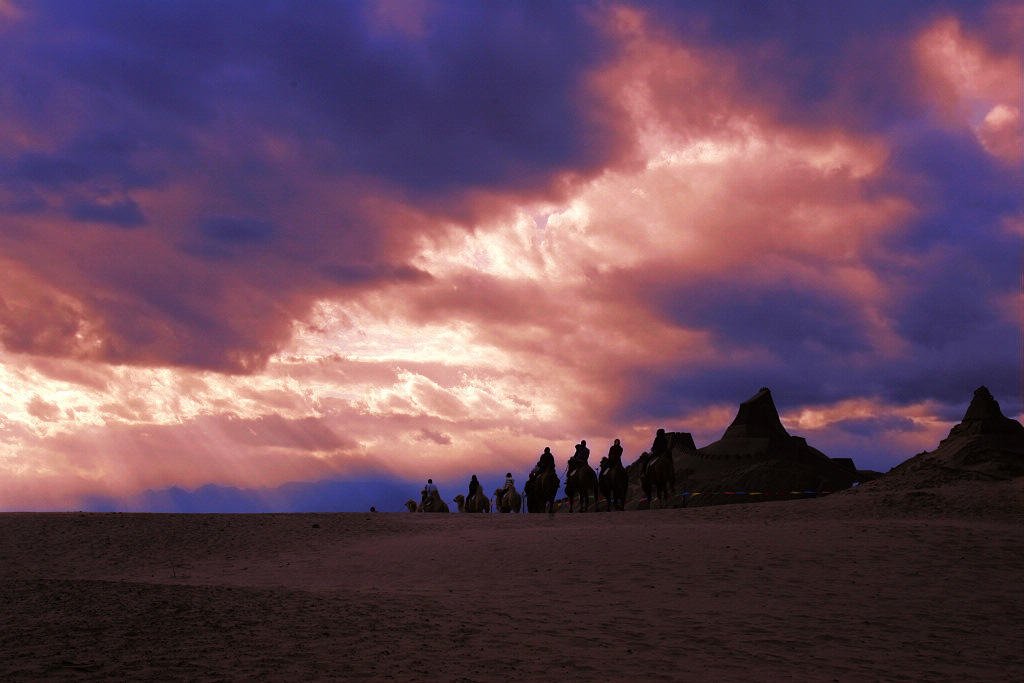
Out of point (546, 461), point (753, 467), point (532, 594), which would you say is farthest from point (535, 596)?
point (753, 467)

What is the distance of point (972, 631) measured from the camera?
15625mm

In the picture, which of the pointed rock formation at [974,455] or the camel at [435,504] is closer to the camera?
the pointed rock formation at [974,455]

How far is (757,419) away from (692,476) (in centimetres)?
1334

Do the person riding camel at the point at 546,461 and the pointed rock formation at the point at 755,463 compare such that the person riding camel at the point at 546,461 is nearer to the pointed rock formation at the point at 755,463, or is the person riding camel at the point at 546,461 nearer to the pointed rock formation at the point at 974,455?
the pointed rock formation at the point at 974,455

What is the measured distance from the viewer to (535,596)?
55.6 feet

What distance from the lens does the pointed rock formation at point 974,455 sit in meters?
38.5

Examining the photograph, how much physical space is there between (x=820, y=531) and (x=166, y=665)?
17.6 metres

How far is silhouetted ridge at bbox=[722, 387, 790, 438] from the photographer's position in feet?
239

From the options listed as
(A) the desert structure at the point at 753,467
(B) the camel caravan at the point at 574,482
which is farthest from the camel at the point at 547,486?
(A) the desert structure at the point at 753,467

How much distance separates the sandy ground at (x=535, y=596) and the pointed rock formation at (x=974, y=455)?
10187 millimetres

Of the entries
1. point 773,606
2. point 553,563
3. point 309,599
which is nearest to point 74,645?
point 309,599

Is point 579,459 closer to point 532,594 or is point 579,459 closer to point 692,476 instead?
point 532,594

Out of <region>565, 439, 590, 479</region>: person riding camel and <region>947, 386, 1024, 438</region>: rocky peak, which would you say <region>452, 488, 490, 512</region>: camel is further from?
<region>947, 386, 1024, 438</region>: rocky peak

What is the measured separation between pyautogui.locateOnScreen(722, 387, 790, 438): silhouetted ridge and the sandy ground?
146ft
